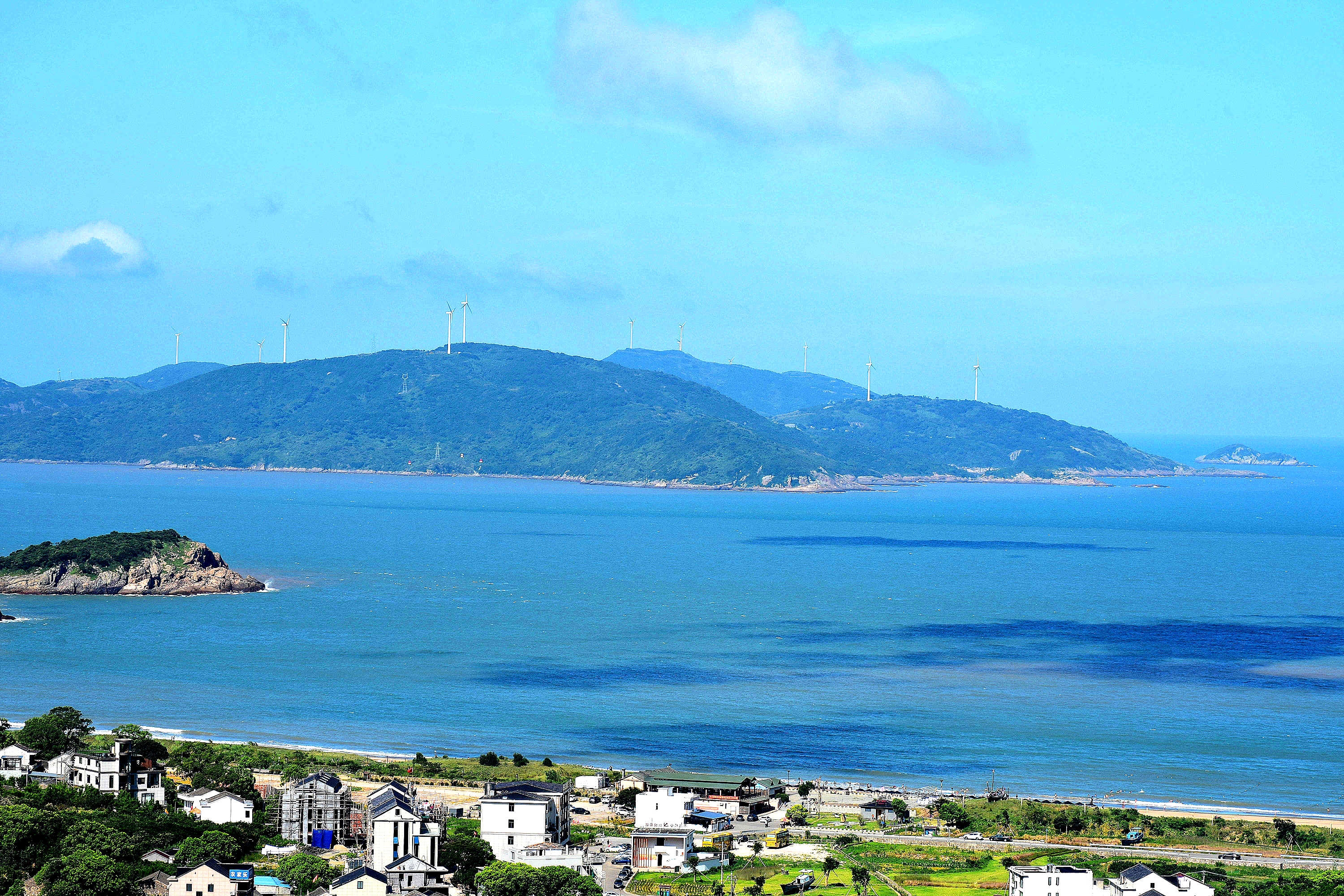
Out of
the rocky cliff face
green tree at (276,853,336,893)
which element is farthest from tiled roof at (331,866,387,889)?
the rocky cliff face

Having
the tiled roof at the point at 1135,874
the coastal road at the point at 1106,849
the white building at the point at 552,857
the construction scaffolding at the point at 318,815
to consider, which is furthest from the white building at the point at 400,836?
the tiled roof at the point at 1135,874

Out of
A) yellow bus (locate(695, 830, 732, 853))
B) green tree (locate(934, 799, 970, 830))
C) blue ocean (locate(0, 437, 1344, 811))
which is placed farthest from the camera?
Result: blue ocean (locate(0, 437, 1344, 811))

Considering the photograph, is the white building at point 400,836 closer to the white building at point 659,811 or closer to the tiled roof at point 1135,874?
the white building at point 659,811

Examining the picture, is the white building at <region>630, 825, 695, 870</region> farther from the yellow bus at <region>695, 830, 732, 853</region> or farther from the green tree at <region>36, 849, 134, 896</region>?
the green tree at <region>36, 849, 134, 896</region>

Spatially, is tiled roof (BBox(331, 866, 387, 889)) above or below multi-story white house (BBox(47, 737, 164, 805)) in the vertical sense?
below

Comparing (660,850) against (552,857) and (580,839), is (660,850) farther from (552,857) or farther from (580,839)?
(552,857)

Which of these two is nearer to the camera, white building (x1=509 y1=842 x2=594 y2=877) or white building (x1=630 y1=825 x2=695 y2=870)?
white building (x1=509 y1=842 x2=594 y2=877)
